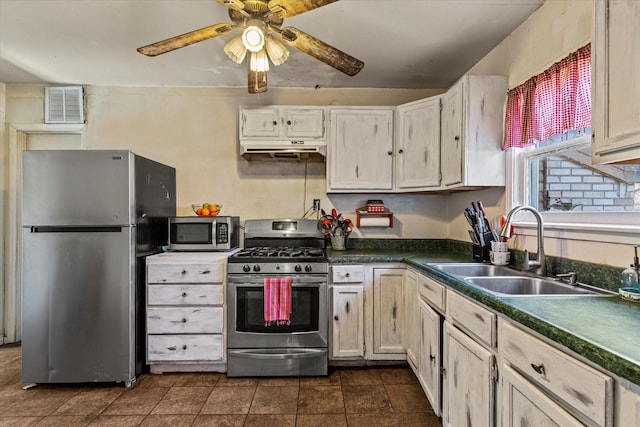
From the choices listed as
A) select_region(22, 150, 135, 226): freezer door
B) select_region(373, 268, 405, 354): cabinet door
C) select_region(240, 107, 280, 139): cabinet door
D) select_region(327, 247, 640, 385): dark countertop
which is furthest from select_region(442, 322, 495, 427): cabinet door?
select_region(22, 150, 135, 226): freezer door

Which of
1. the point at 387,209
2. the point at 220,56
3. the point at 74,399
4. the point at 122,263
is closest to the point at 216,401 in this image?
the point at 74,399

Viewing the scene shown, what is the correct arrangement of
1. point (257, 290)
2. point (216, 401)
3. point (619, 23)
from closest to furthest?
point (619, 23) → point (216, 401) → point (257, 290)

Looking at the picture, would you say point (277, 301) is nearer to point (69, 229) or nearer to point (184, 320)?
point (184, 320)

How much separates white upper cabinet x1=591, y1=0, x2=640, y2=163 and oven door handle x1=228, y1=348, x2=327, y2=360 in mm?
2090

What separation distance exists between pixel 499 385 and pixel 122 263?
2389 millimetres

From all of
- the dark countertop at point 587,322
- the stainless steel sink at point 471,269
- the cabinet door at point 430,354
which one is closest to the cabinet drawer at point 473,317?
the dark countertop at point 587,322

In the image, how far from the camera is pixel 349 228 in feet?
10.3

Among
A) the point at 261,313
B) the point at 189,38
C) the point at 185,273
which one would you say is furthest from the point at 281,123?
the point at 261,313

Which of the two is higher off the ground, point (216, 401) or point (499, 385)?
point (499, 385)

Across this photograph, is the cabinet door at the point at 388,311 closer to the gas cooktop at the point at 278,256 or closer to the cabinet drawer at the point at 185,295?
the gas cooktop at the point at 278,256

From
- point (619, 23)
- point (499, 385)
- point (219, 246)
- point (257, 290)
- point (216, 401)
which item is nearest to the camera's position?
point (619, 23)

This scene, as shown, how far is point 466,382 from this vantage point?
157 cm

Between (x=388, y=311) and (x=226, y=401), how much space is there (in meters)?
1.32

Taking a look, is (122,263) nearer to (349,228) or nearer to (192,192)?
(192,192)
